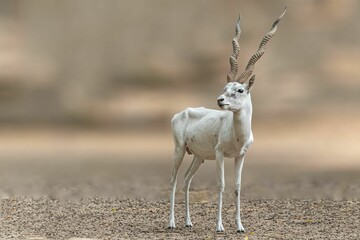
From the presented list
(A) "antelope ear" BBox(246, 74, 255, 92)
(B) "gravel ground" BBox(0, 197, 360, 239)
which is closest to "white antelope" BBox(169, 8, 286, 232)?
(A) "antelope ear" BBox(246, 74, 255, 92)

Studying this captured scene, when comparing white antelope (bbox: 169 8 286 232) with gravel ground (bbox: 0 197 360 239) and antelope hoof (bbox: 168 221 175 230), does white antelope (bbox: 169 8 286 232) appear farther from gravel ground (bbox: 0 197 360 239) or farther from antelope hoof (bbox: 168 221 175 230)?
gravel ground (bbox: 0 197 360 239)

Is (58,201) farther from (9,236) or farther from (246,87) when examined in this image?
(246,87)

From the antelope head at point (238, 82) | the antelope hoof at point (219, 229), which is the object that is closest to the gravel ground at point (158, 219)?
the antelope hoof at point (219, 229)

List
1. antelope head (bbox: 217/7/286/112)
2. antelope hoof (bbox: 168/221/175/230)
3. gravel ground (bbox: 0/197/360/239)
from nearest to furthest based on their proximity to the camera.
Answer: antelope head (bbox: 217/7/286/112), gravel ground (bbox: 0/197/360/239), antelope hoof (bbox: 168/221/175/230)

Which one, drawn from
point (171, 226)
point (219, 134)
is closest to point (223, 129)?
point (219, 134)

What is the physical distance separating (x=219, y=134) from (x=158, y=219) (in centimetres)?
282

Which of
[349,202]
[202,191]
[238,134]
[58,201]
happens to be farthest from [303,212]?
[58,201]

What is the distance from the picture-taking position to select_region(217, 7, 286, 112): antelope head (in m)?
10.7

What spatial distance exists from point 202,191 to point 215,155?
4613 millimetres

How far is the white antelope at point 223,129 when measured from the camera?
10875 mm

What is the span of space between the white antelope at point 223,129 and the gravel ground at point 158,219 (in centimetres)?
58

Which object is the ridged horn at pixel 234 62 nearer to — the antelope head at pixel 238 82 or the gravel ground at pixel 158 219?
the antelope head at pixel 238 82

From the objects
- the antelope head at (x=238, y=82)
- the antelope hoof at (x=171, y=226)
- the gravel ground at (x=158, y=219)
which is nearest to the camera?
the antelope head at (x=238, y=82)

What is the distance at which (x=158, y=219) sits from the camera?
1354 centimetres
